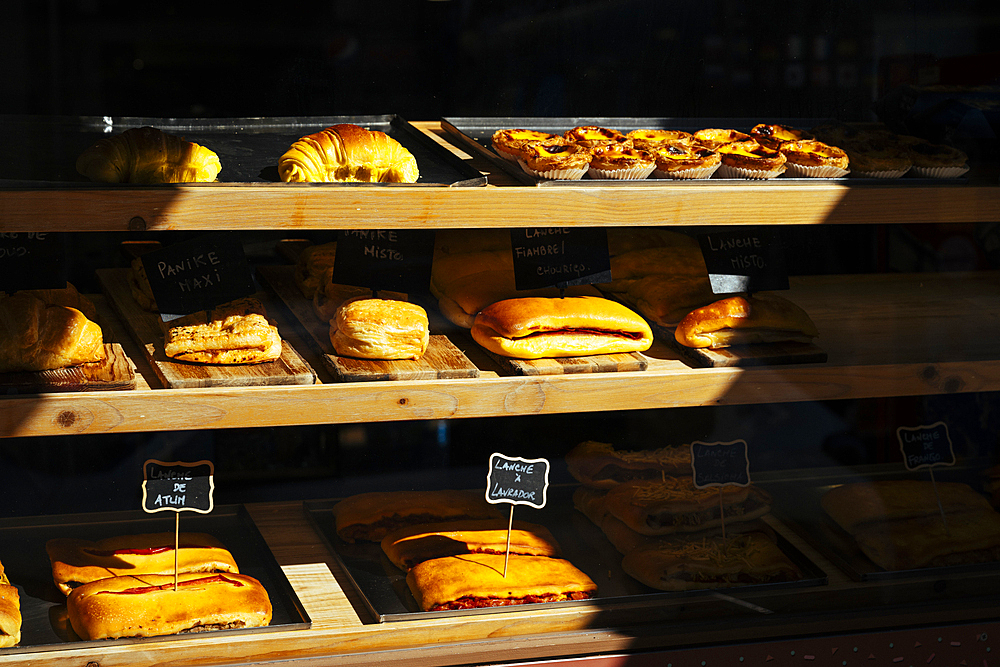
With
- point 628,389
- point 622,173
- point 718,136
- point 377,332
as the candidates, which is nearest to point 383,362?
point 377,332

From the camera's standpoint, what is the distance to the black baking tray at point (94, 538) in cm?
176

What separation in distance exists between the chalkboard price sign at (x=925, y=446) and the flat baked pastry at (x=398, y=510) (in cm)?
97

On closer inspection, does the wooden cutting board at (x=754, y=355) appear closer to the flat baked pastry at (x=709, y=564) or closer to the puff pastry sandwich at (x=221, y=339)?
the flat baked pastry at (x=709, y=564)

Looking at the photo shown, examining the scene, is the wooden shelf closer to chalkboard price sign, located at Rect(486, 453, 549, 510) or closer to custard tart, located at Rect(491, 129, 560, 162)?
chalkboard price sign, located at Rect(486, 453, 549, 510)

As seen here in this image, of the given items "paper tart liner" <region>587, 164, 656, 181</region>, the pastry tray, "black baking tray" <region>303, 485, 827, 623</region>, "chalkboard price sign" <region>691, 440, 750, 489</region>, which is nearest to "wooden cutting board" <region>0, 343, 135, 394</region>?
"black baking tray" <region>303, 485, 827, 623</region>

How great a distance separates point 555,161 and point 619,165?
14cm

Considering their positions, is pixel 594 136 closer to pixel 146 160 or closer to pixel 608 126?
pixel 608 126

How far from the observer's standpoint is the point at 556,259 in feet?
6.82

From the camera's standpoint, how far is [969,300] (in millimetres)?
2461

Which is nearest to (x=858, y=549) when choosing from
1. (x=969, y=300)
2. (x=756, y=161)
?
(x=969, y=300)

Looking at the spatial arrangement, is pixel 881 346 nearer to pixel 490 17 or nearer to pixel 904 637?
pixel 904 637

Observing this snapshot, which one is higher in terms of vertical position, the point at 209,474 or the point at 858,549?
the point at 209,474

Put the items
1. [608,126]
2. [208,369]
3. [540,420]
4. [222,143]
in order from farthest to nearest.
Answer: [540,420], [608,126], [222,143], [208,369]

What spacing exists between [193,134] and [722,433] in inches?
58.9
